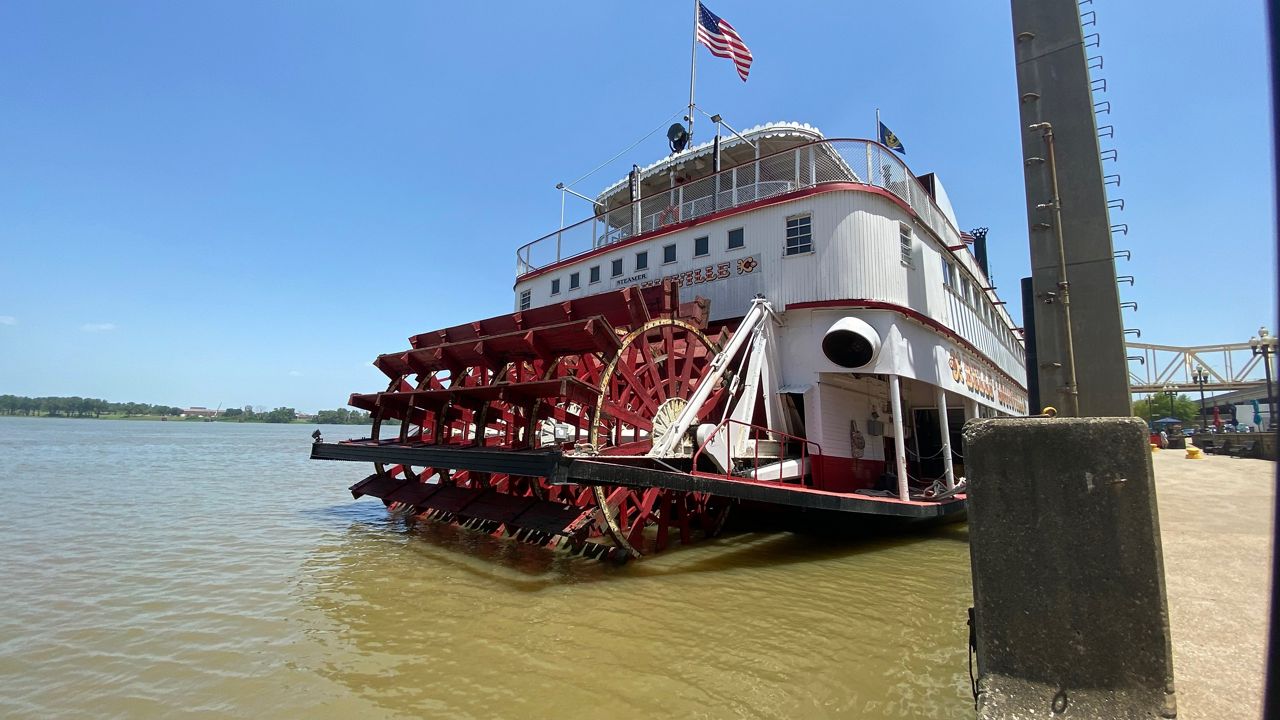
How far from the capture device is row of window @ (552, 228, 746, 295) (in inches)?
397

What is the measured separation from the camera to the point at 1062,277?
15.0 feet

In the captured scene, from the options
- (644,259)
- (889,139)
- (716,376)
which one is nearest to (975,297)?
(889,139)

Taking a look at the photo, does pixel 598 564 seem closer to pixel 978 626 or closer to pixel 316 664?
pixel 316 664

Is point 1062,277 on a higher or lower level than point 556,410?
higher

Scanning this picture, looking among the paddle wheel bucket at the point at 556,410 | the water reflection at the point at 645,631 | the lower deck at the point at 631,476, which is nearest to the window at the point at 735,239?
the paddle wheel bucket at the point at 556,410

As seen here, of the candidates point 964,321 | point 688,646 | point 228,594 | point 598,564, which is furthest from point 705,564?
point 964,321

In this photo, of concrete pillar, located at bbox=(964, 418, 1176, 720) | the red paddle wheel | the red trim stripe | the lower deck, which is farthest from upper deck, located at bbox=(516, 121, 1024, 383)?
concrete pillar, located at bbox=(964, 418, 1176, 720)

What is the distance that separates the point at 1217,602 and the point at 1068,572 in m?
2.66

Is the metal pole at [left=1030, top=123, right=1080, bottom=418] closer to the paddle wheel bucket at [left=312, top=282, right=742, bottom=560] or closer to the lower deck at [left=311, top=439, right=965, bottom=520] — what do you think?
the lower deck at [left=311, top=439, right=965, bottom=520]

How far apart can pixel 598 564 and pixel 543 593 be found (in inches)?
51.7

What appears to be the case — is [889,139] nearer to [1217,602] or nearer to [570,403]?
[570,403]

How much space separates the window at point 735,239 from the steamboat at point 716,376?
0.04 metres

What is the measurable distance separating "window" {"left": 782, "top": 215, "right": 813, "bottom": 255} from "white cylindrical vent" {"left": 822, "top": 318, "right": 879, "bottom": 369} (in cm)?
134

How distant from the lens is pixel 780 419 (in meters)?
9.04
